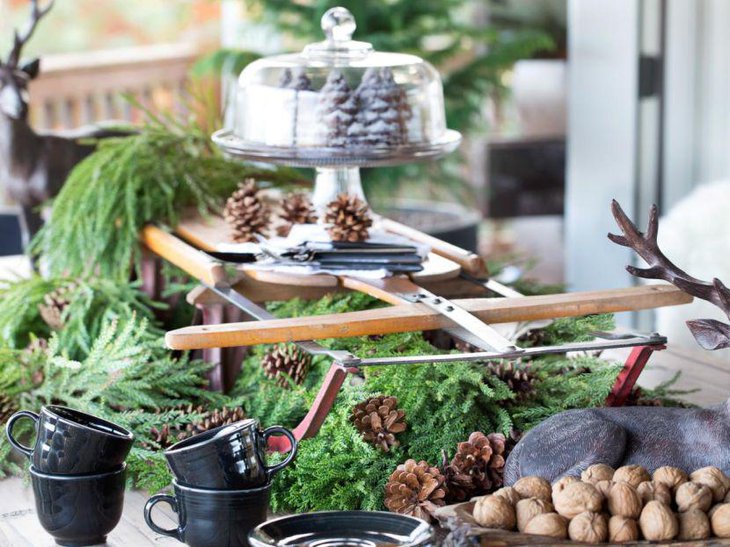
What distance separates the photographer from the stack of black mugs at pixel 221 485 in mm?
1028

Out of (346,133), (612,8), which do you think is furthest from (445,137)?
(612,8)

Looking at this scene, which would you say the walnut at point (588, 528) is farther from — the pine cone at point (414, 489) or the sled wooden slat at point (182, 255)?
the sled wooden slat at point (182, 255)

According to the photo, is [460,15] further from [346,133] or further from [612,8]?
[346,133]

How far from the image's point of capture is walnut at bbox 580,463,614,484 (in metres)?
1.02

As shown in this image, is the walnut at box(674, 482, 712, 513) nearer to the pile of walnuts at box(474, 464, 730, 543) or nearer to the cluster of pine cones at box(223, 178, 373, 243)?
the pile of walnuts at box(474, 464, 730, 543)

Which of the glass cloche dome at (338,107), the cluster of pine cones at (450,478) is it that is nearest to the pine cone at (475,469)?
the cluster of pine cones at (450,478)

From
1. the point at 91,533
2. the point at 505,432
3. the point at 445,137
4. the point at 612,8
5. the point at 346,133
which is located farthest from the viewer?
the point at 612,8

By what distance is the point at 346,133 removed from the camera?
166cm

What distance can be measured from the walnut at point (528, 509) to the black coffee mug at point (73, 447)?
15.3 inches

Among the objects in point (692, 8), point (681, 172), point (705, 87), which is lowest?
point (681, 172)

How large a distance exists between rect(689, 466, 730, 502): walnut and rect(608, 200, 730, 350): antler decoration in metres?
0.11

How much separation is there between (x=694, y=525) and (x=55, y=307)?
3.50 ft

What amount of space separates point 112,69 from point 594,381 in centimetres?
414

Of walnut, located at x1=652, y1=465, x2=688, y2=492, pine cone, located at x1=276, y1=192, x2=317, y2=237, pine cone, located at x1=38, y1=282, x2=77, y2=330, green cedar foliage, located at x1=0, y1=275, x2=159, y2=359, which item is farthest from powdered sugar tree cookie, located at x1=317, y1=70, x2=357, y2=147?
walnut, located at x1=652, y1=465, x2=688, y2=492
